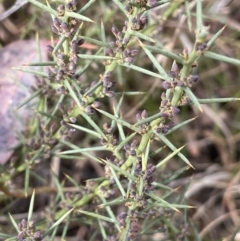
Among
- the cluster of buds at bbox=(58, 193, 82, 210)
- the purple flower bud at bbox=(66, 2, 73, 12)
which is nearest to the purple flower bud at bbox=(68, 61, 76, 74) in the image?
the purple flower bud at bbox=(66, 2, 73, 12)

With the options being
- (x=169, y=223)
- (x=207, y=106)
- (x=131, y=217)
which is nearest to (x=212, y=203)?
(x=207, y=106)

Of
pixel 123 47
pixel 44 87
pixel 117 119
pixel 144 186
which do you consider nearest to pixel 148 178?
pixel 144 186

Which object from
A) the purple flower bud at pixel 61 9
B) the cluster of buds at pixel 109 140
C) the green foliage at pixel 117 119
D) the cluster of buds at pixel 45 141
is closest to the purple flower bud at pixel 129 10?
the green foliage at pixel 117 119

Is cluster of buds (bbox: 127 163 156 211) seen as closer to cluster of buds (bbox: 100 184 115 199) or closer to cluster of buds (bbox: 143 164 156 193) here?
cluster of buds (bbox: 143 164 156 193)

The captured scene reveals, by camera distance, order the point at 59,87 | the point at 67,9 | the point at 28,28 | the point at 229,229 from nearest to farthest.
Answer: the point at 67,9 < the point at 59,87 < the point at 28,28 < the point at 229,229

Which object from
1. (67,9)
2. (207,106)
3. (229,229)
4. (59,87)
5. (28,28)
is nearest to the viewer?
(67,9)

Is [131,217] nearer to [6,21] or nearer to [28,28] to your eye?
[28,28]

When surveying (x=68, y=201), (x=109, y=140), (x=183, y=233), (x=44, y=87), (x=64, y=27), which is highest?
(x=64, y=27)

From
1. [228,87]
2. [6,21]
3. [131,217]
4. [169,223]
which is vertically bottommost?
[228,87]

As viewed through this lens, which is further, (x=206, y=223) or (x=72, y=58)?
(x=206, y=223)

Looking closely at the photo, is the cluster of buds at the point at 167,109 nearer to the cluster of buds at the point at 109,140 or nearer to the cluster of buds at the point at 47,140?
the cluster of buds at the point at 109,140

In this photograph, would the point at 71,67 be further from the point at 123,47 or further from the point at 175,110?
the point at 175,110
